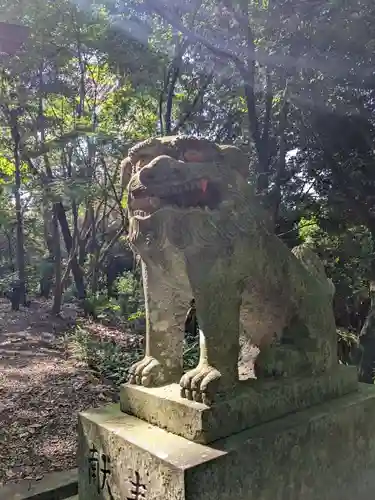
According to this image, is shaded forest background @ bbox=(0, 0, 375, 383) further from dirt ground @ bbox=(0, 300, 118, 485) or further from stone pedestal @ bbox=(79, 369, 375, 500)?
stone pedestal @ bbox=(79, 369, 375, 500)

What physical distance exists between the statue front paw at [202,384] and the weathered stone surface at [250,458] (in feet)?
0.52

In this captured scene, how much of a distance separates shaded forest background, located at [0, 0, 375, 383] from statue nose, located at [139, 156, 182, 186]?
3.82m

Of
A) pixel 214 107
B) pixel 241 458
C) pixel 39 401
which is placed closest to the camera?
pixel 241 458

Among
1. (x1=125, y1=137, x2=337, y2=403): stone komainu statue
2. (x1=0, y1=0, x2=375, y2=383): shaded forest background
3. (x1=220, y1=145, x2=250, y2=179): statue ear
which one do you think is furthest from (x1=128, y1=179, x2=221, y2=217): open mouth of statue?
(x1=0, y1=0, x2=375, y2=383): shaded forest background

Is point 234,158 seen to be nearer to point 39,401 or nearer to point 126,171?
point 126,171

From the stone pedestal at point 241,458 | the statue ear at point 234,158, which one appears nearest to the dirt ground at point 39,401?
the stone pedestal at point 241,458

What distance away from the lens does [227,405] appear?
67.4 inches

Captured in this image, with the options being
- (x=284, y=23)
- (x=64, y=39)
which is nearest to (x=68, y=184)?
(x=64, y=39)

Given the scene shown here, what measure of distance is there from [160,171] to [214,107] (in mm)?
7690

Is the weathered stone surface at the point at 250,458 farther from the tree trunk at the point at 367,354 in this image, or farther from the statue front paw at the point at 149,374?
the tree trunk at the point at 367,354

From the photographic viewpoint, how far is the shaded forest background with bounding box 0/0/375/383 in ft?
17.9

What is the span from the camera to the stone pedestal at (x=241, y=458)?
5.09ft

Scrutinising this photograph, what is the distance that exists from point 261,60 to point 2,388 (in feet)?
16.8

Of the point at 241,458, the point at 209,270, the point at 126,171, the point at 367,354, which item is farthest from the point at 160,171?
the point at 367,354
